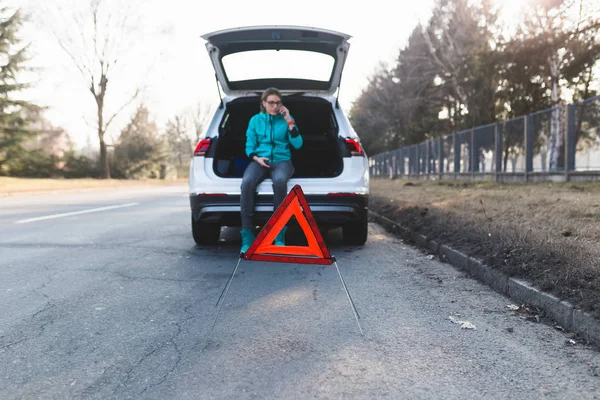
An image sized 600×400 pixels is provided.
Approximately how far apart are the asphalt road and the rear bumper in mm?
496

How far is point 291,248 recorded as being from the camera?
3857mm

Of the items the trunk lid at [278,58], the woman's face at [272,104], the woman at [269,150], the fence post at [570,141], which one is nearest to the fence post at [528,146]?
the fence post at [570,141]

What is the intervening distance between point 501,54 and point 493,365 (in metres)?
19.8

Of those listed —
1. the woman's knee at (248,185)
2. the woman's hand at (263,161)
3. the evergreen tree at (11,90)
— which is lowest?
the woman's knee at (248,185)

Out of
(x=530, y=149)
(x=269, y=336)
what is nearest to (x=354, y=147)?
(x=269, y=336)

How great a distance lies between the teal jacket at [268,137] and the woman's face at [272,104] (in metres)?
0.14

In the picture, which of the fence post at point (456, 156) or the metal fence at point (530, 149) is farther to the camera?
the fence post at point (456, 156)

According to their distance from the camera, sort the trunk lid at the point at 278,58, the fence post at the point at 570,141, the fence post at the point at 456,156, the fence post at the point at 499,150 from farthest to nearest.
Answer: the fence post at the point at 456,156 → the fence post at the point at 499,150 → the fence post at the point at 570,141 → the trunk lid at the point at 278,58

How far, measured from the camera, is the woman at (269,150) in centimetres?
524

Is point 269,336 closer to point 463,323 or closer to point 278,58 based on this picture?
point 463,323

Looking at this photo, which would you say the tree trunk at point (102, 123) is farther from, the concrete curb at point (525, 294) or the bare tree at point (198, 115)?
the concrete curb at point (525, 294)

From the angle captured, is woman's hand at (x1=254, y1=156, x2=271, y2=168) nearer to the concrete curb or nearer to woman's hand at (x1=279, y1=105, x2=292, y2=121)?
woman's hand at (x1=279, y1=105, x2=292, y2=121)

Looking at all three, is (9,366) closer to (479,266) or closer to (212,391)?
(212,391)

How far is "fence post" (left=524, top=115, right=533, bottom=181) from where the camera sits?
1561 centimetres
